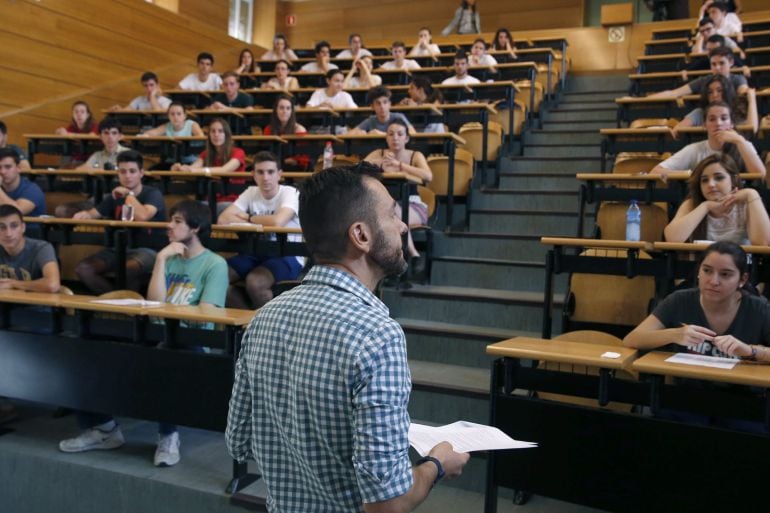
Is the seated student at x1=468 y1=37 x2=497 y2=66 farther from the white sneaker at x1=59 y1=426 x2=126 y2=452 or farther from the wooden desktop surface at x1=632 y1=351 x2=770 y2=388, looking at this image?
the wooden desktop surface at x1=632 y1=351 x2=770 y2=388

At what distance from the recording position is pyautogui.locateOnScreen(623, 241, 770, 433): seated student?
1.99 meters

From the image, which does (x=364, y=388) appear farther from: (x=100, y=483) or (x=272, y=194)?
(x=272, y=194)

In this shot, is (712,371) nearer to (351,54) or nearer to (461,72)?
(461,72)

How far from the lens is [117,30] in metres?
7.08

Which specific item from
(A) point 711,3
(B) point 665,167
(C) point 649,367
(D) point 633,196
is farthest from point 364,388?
(A) point 711,3

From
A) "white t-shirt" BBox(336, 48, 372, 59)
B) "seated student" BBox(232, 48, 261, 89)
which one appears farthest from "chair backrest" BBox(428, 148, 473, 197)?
"seated student" BBox(232, 48, 261, 89)

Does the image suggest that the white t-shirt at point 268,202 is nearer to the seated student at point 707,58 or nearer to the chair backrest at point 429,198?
the chair backrest at point 429,198

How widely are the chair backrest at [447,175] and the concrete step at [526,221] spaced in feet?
0.58

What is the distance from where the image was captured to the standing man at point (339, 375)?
88 centimetres

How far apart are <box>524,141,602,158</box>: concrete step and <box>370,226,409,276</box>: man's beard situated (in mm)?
4021

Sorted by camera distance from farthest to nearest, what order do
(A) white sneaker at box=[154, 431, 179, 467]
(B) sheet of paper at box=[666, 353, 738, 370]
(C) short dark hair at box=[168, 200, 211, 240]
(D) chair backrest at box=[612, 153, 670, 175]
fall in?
(D) chair backrest at box=[612, 153, 670, 175] → (C) short dark hair at box=[168, 200, 211, 240] → (A) white sneaker at box=[154, 431, 179, 467] → (B) sheet of paper at box=[666, 353, 738, 370]

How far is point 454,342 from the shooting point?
117 inches

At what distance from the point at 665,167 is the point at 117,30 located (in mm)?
5769

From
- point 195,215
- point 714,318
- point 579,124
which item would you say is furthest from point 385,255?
point 579,124
